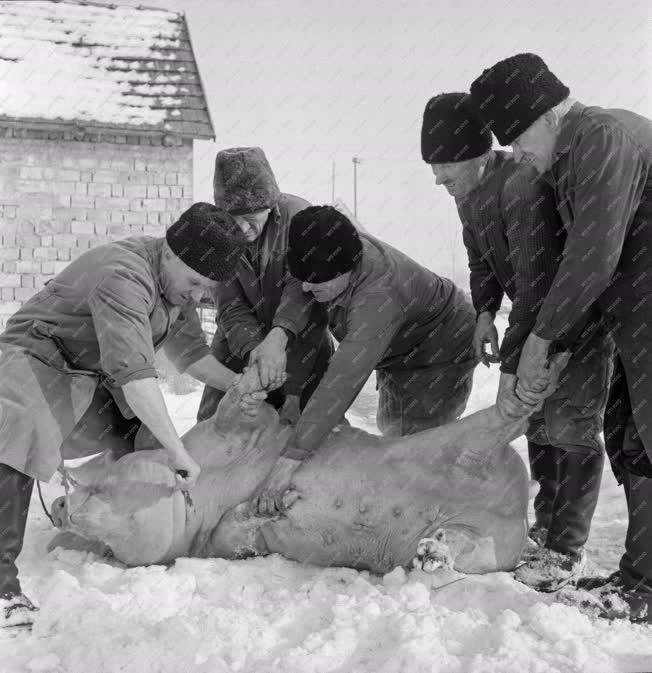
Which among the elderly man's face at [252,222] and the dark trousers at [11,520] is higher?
the elderly man's face at [252,222]

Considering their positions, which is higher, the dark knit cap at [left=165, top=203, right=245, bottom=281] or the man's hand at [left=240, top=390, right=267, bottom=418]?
the dark knit cap at [left=165, top=203, right=245, bottom=281]

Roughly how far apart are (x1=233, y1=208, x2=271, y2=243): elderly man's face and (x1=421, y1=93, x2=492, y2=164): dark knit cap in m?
0.88

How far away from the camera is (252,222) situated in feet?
12.3

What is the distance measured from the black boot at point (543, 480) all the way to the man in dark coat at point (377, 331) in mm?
485

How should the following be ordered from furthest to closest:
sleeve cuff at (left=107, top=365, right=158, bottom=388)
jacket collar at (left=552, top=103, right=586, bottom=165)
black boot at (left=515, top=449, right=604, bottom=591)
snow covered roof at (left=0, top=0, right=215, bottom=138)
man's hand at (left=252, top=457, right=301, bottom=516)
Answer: snow covered roof at (left=0, top=0, right=215, bottom=138) < black boot at (left=515, top=449, right=604, bottom=591) < man's hand at (left=252, top=457, right=301, bottom=516) < sleeve cuff at (left=107, top=365, right=158, bottom=388) < jacket collar at (left=552, top=103, right=586, bottom=165)

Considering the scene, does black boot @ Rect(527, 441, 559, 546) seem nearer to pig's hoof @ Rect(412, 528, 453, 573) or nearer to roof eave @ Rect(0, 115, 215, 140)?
pig's hoof @ Rect(412, 528, 453, 573)

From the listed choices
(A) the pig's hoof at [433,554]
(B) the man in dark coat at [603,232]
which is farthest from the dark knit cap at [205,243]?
(A) the pig's hoof at [433,554]

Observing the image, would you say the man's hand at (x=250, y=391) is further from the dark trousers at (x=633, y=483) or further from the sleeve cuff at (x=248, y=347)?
the dark trousers at (x=633, y=483)

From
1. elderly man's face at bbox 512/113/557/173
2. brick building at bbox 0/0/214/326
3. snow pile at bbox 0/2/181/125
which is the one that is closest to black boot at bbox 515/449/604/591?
elderly man's face at bbox 512/113/557/173

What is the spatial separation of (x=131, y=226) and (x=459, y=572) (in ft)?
25.0

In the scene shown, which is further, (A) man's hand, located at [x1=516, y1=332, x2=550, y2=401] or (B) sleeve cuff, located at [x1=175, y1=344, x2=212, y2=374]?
(B) sleeve cuff, located at [x1=175, y1=344, x2=212, y2=374]

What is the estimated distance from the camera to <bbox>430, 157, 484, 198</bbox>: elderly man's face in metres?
3.33

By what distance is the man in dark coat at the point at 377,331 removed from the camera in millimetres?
3121

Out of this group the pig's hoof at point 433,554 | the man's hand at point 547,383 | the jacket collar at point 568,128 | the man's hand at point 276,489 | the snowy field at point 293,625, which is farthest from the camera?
the man's hand at point 276,489
